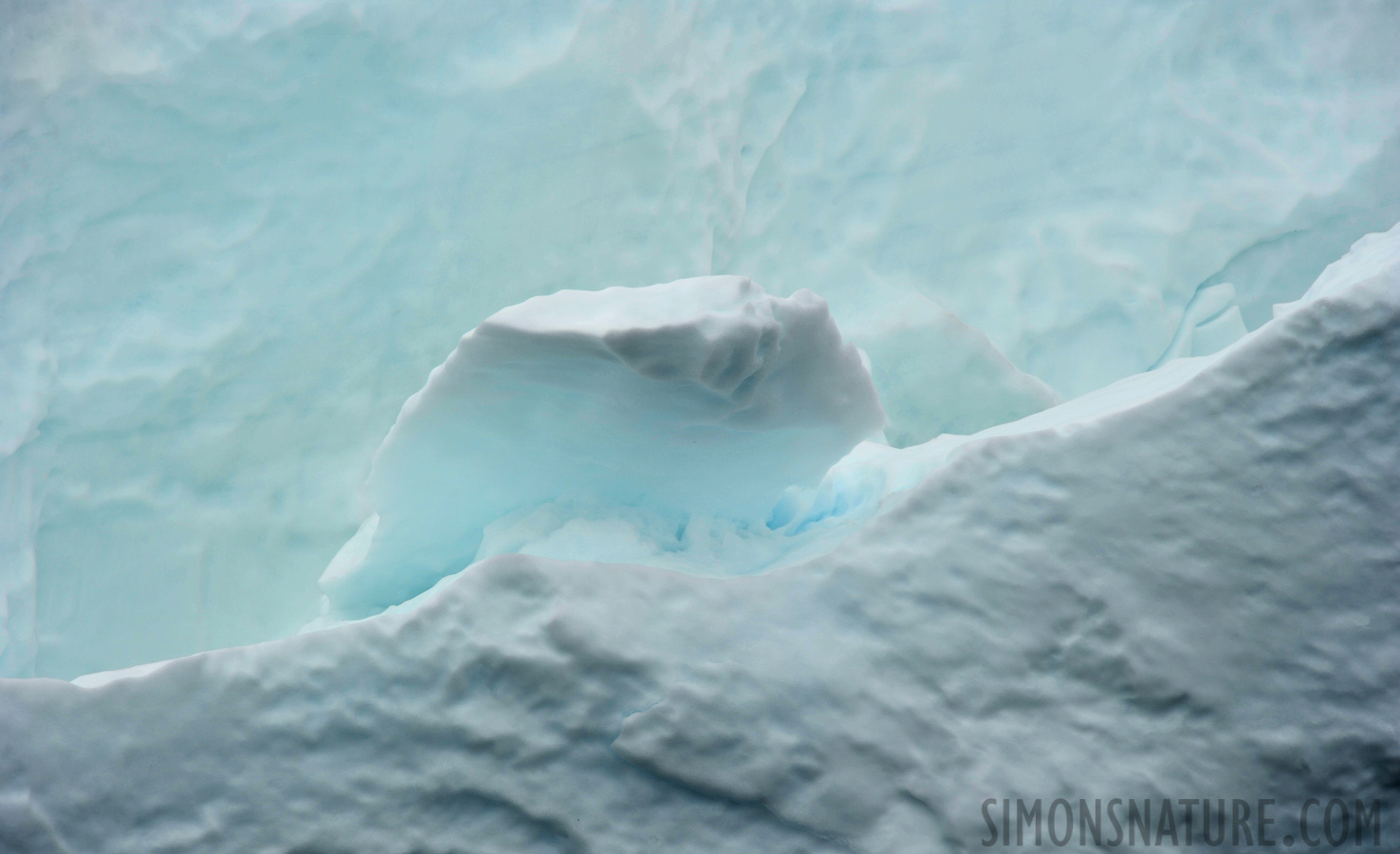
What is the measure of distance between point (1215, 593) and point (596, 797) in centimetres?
70

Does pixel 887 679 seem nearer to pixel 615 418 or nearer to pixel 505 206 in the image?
pixel 615 418

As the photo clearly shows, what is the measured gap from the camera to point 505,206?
6.82 feet

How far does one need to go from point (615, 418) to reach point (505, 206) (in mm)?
1117

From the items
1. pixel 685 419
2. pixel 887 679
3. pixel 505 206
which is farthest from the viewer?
pixel 505 206

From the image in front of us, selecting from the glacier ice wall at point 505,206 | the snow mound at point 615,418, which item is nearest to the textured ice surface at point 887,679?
the snow mound at point 615,418

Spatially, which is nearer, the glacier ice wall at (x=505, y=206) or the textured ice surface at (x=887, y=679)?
the textured ice surface at (x=887, y=679)

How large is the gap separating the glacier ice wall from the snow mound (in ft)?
2.19

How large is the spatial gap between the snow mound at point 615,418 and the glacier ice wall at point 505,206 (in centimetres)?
67

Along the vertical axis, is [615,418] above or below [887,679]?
above

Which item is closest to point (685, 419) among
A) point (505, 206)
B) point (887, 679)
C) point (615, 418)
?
point (615, 418)

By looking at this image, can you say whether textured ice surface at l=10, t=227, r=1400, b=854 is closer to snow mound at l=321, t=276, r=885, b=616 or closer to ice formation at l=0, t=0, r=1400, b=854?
ice formation at l=0, t=0, r=1400, b=854

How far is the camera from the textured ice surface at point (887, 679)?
0.92 meters

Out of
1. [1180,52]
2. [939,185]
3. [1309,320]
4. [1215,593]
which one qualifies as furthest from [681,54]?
[1215,593]

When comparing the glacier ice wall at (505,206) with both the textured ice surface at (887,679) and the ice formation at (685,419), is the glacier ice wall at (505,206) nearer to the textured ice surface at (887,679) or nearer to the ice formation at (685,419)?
the ice formation at (685,419)
